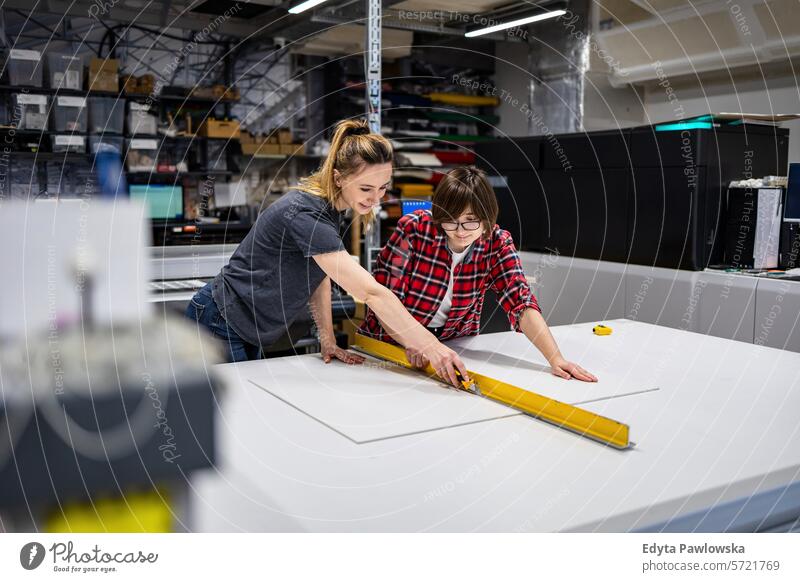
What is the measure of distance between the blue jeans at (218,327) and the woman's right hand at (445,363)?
0.61 m

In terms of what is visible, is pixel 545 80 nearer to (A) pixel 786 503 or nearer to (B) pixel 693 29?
(B) pixel 693 29

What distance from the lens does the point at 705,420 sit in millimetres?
1556

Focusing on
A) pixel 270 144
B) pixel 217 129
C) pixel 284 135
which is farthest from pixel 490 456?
pixel 284 135

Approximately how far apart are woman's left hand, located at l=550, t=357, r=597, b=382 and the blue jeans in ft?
2.74

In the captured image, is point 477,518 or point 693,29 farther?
point 693,29

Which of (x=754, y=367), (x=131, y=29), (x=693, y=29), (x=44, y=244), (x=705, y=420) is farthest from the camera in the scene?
(x=131, y=29)

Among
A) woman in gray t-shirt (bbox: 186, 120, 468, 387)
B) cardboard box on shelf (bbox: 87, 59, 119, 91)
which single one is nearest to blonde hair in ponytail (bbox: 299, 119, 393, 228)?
woman in gray t-shirt (bbox: 186, 120, 468, 387)

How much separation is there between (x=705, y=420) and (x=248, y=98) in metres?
5.77

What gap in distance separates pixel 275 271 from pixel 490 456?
945 millimetres

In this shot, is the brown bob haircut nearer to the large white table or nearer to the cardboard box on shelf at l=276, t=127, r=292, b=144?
the large white table

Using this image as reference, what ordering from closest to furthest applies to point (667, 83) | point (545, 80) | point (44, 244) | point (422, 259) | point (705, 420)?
point (44, 244)
point (705, 420)
point (422, 259)
point (667, 83)
point (545, 80)

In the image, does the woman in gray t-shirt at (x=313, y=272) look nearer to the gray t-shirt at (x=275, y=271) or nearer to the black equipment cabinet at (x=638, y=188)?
the gray t-shirt at (x=275, y=271)

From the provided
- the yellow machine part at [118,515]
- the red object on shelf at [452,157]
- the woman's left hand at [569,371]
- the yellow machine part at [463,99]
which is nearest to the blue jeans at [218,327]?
the woman's left hand at [569,371]

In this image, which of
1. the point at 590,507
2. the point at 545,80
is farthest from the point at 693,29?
the point at 590,507
